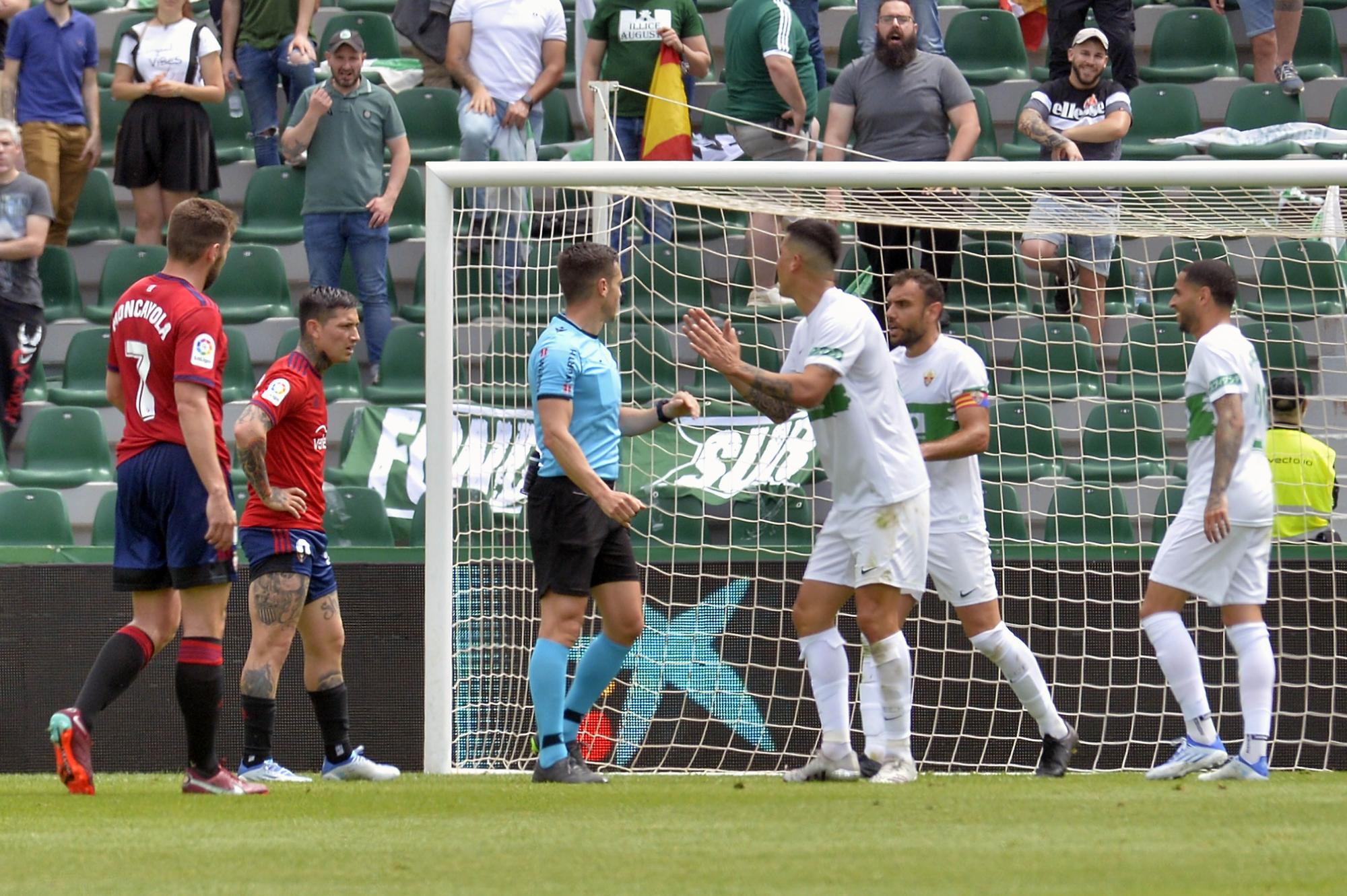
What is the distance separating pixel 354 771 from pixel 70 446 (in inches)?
161

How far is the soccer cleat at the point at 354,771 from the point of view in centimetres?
701

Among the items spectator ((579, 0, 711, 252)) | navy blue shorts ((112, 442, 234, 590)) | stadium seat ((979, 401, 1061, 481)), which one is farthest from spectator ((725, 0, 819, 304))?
navy blue shorts ((112, 442, 234, 590))

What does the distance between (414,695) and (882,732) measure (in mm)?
2310

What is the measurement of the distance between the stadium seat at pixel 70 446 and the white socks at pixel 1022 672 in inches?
210

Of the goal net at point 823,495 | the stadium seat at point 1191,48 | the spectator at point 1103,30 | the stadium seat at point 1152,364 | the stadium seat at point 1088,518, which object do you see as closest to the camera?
the goal net at point 823,495

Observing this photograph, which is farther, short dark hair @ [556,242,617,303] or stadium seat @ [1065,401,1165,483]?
stadium seat @ [1065,401,1165,483]

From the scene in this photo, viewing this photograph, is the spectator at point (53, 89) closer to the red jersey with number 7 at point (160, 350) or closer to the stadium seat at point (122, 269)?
the stadium seat at point (122, 269)

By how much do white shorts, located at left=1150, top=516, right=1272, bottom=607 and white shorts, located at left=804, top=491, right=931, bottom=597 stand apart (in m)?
1.09

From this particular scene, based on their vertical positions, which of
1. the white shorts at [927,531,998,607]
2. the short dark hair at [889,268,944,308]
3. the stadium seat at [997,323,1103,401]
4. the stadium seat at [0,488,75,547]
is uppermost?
the short dark hair at [889,268,944,308]

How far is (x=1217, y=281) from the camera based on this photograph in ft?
23.0

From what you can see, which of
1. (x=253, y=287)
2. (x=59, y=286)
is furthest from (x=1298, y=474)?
(x=59, y=286)

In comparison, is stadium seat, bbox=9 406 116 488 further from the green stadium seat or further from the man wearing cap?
the man wearing cap

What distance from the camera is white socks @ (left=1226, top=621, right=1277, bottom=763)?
679 centimetres

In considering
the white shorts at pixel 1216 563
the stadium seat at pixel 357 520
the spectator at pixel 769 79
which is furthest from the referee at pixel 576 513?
the spectator at pixel 769 79
